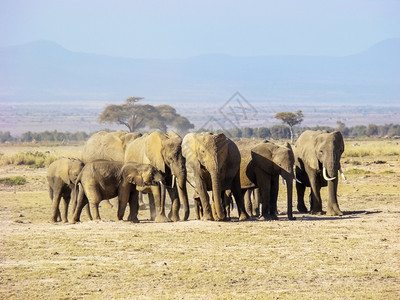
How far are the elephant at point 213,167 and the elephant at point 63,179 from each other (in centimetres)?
292

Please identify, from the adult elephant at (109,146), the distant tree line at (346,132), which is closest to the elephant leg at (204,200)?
the adult elephant at (109,146)

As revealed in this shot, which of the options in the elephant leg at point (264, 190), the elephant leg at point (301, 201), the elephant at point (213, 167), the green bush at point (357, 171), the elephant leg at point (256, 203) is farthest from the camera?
the green bush at point (357, 171)

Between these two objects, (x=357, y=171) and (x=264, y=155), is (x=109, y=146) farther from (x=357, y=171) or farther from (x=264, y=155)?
(x=357, y=171)

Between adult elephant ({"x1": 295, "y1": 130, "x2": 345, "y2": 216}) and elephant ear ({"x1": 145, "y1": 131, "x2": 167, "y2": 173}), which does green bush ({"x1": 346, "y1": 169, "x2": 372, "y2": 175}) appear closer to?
adult elephant ({"x1": 295, "y1": 130, "x2": 345, "y2": 216})

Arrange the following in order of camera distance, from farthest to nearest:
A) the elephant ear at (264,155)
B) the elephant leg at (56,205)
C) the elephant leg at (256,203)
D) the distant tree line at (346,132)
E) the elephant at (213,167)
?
the distant tree line at (346,132), the elephant leg at (256,203), the elephant leg at (56,205), the elephant ear at (264,155), the elephant at (213,167)

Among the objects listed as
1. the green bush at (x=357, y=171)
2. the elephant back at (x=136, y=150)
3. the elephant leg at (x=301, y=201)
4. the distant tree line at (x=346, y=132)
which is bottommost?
the distant tree line at (x=346, y=132)

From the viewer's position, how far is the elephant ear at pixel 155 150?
1889cm

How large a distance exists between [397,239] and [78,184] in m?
7.40

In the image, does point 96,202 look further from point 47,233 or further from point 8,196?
point 8,196

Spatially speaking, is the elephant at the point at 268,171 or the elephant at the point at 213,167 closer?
the elephant at the point at 213,167

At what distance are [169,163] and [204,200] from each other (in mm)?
1717

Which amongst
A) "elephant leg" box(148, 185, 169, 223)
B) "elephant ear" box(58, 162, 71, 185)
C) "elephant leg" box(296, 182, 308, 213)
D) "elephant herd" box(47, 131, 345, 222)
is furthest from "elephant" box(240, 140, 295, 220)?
"elephant ear" box(58, 162, 71, 185)

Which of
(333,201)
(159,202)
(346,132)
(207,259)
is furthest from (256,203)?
(346,132)

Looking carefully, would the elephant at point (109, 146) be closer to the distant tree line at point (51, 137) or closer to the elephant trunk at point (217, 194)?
the elephant trunk at point (217, 194)
